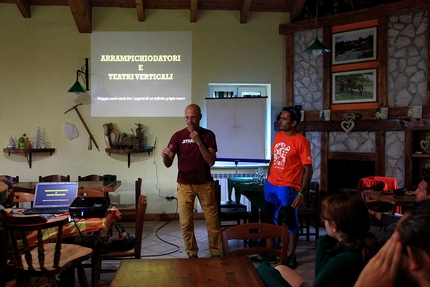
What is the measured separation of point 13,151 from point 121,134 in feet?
5.27

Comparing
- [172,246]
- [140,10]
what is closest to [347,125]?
[172,246]

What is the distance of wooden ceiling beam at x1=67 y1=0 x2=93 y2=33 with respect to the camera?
17.7ft

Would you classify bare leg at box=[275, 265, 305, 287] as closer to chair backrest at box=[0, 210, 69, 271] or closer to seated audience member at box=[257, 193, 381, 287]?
seated audience member at box=[257, 193, 381, 287]

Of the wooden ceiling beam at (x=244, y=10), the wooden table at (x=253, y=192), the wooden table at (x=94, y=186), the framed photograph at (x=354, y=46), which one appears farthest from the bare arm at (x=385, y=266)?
the wooden ceiling beam at (x=244, y=10)

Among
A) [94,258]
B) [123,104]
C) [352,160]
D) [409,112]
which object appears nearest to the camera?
[94,258]

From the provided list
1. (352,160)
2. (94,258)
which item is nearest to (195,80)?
(352,160)

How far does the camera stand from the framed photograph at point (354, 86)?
213 inches

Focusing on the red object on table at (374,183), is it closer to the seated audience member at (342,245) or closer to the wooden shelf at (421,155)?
the wooden shelf at (421,155)

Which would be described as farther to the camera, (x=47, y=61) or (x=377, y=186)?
(x=47, y=61)

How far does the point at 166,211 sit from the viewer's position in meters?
6.07

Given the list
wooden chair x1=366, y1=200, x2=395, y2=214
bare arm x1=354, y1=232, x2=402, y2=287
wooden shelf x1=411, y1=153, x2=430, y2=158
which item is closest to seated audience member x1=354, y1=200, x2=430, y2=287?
bare arm x1=354, y1=232, x2=402, y2=287

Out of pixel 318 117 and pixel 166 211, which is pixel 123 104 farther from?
pixel 318 117

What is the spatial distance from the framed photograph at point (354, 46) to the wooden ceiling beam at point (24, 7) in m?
4.62

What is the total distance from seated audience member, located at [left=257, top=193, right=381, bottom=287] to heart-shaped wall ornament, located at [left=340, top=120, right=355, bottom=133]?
407 cm
